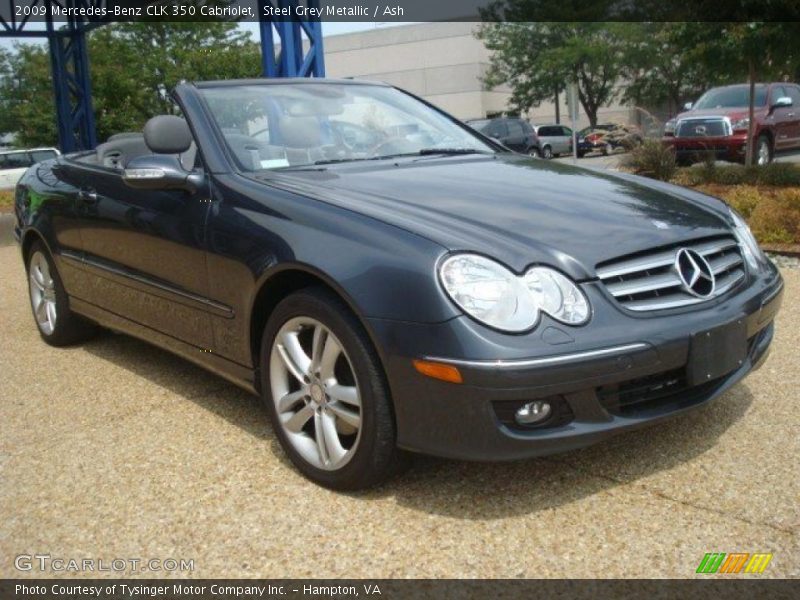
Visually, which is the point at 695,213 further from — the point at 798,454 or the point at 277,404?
the point at 277,404

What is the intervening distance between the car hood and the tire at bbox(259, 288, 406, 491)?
0.39 meters

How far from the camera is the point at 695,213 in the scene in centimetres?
340

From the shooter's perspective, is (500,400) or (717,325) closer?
(500,400)

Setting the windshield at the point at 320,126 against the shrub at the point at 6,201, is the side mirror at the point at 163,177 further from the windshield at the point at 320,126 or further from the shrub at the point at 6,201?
the shrub at the point at 6,201

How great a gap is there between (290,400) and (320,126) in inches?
54.4

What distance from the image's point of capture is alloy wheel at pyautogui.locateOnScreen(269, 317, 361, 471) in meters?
2.97

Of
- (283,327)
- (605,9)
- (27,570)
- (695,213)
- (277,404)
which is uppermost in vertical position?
(605,9)

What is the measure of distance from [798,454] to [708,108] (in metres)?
14.8

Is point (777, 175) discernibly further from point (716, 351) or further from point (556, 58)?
point (556, 58)

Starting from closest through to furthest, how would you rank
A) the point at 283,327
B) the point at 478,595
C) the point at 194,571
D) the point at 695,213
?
the point at 478,595 → the point at 194,571 → the point at 283,327 → the point at 695,213

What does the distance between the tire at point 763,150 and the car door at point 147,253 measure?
13.8 meters

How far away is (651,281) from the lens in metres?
2.89

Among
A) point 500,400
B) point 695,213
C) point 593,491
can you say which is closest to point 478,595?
point 500,400

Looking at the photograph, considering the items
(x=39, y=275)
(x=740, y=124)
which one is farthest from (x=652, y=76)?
(x=39, y=275)
